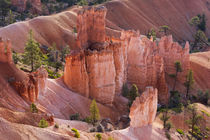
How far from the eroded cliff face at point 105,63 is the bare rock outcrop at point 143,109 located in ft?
26.7

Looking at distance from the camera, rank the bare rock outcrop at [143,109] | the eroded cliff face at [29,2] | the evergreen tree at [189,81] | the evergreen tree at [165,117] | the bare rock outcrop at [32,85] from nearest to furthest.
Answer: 1. the bare rock outcrop at [32,85]
2. the bare rock outcrop at [143,109]
3. the evergreen tree at [165,117]
4. the evergreen tree at [189,81]
5. the eroded cliff face at [29,2]

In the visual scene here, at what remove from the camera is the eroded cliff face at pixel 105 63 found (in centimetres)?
3241

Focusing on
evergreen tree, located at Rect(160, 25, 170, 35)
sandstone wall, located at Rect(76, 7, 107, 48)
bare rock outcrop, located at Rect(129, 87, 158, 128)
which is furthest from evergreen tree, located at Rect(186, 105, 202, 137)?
evergreen tree, located at Rect(160, 25, 170, 35)

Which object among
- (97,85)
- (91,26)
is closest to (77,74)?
(97,85)

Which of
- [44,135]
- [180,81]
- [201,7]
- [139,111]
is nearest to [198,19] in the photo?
[201,7]

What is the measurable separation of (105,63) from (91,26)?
503 cm

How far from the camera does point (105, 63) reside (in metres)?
33.0

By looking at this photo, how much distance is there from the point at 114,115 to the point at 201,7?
86470 millimetres

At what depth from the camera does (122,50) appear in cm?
3619

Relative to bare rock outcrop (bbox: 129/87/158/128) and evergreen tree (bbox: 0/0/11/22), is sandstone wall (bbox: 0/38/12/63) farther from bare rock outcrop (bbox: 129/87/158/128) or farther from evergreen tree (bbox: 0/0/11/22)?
evergreen tree (bbox: 0/0/11/22)

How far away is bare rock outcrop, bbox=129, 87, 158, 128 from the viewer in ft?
81.1

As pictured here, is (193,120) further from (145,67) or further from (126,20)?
(126,20)

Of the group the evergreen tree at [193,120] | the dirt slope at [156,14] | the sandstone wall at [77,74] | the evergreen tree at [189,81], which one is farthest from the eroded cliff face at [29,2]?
the evergreen tree at [193,120]

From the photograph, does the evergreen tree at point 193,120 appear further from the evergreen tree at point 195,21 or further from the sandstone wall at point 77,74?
the evergreen tree at point 195,21
